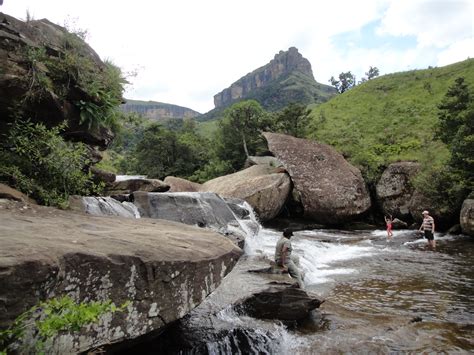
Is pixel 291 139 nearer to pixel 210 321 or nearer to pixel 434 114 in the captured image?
pixel 434 114

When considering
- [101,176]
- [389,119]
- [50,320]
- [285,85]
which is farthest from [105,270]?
[285,85]

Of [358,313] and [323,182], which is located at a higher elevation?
[323,182]

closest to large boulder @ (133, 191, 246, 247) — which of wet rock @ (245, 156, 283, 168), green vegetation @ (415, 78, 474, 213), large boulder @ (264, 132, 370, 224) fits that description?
large boulder @ (264, 132, 370, 224)

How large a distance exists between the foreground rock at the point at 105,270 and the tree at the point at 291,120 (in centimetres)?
2656

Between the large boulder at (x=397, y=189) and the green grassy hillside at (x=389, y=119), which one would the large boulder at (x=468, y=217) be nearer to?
the large boulder at (x=397, y=189)

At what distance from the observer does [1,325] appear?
2674 mm

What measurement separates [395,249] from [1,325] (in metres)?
15.9

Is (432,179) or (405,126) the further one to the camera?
(405,126)

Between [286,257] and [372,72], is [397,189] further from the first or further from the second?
[372,72]

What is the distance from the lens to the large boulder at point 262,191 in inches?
846

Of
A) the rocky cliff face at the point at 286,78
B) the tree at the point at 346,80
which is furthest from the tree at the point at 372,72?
the rocky cliff face at the point at 286,78

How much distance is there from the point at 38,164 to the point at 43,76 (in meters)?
2.32

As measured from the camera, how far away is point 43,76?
8.84 meters

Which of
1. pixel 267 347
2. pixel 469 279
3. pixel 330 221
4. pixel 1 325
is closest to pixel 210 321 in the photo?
pixel 267 347
